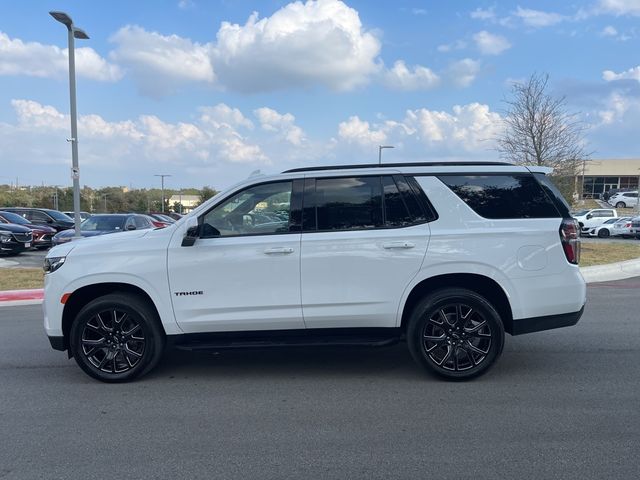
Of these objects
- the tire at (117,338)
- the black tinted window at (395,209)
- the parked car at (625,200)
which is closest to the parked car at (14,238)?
the tire at (117,338)

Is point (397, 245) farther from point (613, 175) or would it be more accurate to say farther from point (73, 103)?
point (613, 175)

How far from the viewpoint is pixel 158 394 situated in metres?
4.73

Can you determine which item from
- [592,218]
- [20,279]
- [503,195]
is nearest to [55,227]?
[20,279]

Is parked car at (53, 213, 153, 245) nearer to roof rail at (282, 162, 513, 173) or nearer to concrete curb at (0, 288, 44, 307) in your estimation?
concrete curb at (0, 288, 44, 307)

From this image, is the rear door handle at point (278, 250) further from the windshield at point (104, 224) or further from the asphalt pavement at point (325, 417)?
the windshield at point (104, 224)

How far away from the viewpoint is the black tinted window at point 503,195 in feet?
→ 16.1

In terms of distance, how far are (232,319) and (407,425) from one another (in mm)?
1864

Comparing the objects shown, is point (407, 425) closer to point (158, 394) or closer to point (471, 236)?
point (471, 236)

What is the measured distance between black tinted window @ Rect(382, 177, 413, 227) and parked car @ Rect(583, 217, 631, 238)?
29425 millimetres

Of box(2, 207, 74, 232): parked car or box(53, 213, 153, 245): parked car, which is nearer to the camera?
box(53, 213, 153, 245): parked car

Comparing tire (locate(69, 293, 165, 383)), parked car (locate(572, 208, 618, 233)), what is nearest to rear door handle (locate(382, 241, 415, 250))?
tire (locate(69, 293, 165, 383))

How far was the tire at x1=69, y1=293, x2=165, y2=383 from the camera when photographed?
4.84 metres

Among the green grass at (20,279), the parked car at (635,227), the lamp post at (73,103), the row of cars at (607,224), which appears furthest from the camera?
the row of cars at (607,224)

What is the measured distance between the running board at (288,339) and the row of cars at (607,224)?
88.5 ft
